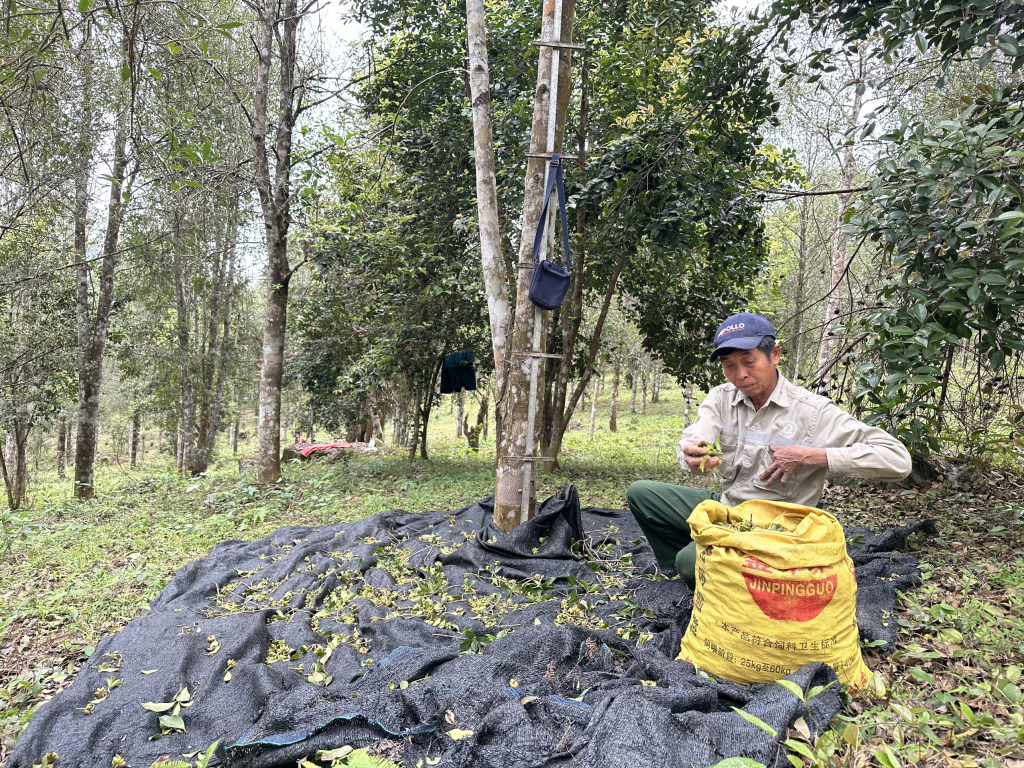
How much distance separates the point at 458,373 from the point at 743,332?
606 centimetres

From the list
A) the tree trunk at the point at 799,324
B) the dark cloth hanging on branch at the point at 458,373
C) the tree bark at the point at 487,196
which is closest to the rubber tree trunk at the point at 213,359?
the dark cloth hanging on branch at the point at 458,373

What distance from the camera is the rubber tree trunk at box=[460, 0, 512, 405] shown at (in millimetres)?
4637

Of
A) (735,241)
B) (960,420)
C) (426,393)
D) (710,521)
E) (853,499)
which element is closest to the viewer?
(710,521)

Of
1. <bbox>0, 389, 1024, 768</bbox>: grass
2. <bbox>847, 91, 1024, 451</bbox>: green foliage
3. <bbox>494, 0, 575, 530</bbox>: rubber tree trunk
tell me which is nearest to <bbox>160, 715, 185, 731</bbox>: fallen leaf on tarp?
<bbox>0, 389, 1024, 768</bbox>: grass

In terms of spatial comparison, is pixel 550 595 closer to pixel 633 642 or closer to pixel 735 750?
pixel 633 642

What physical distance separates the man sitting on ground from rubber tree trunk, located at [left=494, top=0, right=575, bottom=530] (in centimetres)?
155

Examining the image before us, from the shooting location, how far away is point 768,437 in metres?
2.83

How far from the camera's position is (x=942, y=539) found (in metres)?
3.65

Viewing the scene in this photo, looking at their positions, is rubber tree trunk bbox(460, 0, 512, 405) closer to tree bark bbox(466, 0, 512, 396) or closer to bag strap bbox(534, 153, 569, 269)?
tree bark bbox(466, 0, 512, 396)

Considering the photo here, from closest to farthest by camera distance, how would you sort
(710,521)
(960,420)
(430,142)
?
(710,521), (960,420), (430,142)

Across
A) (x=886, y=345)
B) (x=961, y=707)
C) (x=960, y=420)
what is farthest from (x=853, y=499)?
(x=961, y=707)

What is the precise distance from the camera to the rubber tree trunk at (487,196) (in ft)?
15.2

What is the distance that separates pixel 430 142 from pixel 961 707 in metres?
7.08

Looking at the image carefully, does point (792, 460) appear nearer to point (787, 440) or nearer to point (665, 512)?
point (787, 440)
